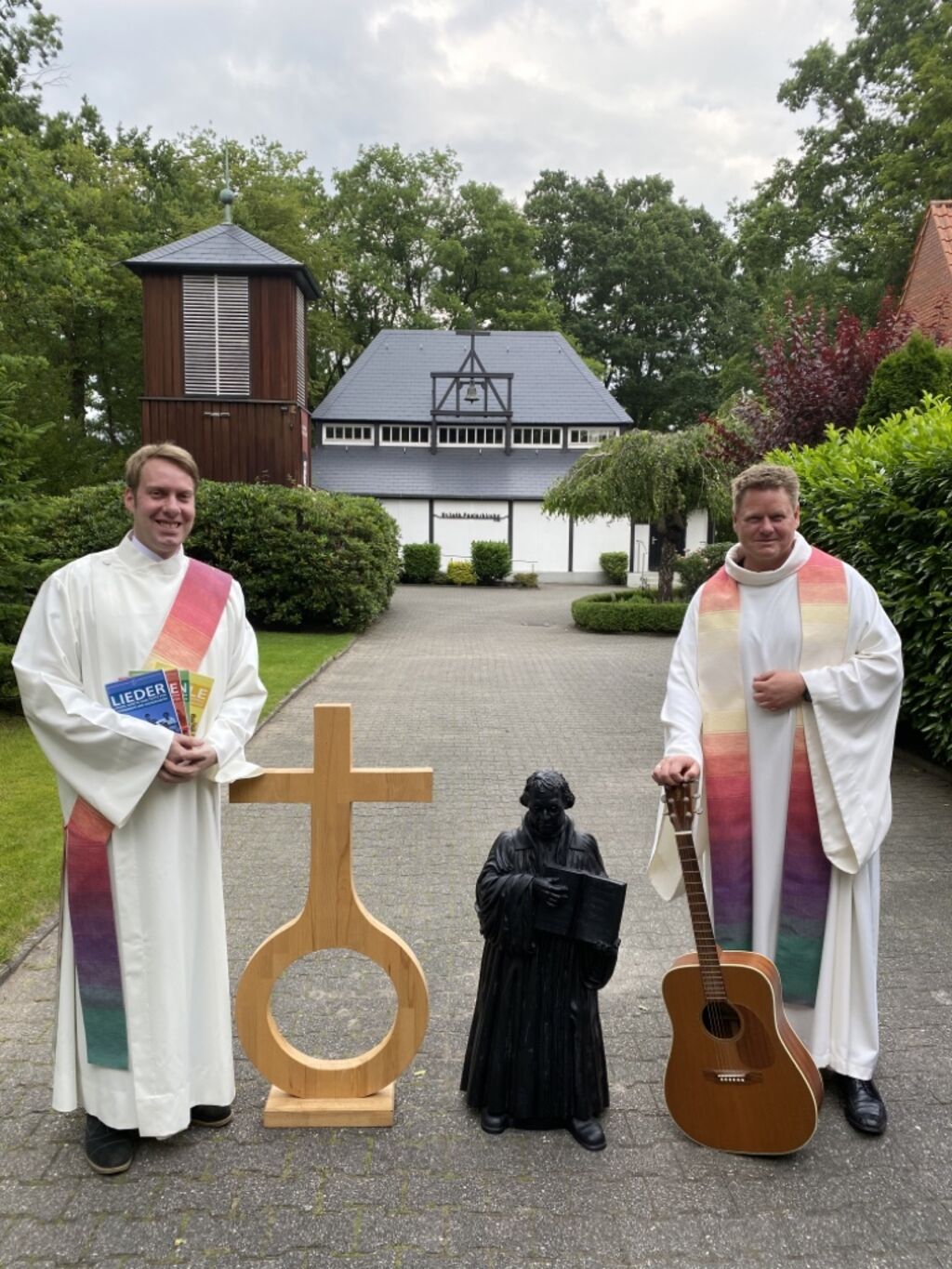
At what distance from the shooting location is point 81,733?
286cm

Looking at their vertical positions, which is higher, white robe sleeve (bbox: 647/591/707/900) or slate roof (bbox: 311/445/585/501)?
slate roof (bbox: 311/445/585/501)

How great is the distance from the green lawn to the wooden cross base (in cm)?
196

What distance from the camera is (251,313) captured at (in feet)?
67.9

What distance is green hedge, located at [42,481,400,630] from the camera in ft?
60.0

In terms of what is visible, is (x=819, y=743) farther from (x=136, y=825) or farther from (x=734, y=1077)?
(x=136, y=825)

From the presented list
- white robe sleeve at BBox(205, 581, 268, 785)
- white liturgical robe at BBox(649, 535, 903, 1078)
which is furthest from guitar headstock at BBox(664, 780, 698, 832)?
white robe sleeve at BBox(205, 581, 268, 785)

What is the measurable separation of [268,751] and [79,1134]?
585 centimetres

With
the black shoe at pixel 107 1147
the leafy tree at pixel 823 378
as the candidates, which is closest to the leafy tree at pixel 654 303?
the leafy tree at pixel 823 378

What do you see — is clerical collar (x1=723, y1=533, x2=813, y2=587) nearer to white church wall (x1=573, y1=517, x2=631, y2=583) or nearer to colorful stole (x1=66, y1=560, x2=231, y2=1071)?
colorful stole (x1=66, y1=560, x2=231, y2=1071)

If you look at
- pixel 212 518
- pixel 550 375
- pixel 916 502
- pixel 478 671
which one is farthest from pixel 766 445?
pixel 550 375

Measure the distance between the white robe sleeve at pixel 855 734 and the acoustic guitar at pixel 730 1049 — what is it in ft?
1.57

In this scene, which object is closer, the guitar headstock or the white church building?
the guitar headstock

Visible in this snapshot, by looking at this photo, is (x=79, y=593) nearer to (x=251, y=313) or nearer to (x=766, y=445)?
(x=766, y=445)

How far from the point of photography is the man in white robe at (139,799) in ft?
9.45
